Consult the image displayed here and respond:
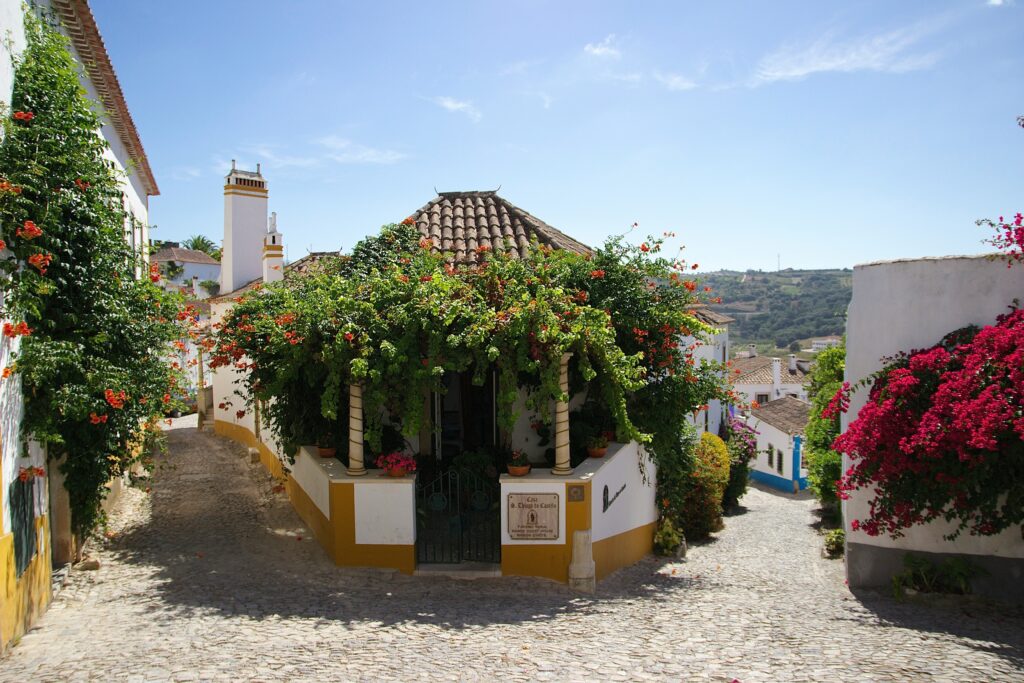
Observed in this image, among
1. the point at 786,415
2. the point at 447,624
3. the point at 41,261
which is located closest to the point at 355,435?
the point at 447,624

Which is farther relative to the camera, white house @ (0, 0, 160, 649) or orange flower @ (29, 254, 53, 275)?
orange flower @ (29, 254, 53, 275)

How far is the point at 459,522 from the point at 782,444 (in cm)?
2518

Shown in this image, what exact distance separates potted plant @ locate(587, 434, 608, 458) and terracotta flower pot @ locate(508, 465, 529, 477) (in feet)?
4.78

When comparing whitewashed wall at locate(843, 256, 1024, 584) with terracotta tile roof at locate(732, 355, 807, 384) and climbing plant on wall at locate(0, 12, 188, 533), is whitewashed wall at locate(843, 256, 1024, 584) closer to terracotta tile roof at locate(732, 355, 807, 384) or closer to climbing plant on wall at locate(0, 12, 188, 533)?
climbing plant on wall at locate(0, 12, 188, 533)

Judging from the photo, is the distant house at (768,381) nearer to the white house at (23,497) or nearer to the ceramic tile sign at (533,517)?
the ceramic tile sign at (533,517)

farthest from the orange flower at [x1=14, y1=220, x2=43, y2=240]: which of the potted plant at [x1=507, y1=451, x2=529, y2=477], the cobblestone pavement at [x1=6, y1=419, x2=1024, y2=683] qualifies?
the potted plant at [x1=507, y1=451, x2=529, y2=477]

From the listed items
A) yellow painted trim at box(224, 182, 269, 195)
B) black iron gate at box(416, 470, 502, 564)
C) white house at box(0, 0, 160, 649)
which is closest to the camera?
white house at box(0, 0, 160, 649)

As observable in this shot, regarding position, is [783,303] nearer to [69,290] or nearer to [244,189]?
[244,189]

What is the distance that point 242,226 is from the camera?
2006 centimetres

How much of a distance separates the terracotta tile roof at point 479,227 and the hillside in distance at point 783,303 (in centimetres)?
8959

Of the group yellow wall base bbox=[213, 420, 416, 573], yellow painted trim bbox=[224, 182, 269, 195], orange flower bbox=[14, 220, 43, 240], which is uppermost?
yellow painted trim bbox=[224, 182, 269, 195]

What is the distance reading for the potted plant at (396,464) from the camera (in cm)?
922

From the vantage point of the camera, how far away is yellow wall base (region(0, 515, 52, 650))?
6.27 metres

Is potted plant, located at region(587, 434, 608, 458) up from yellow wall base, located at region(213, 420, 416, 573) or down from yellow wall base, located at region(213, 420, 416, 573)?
up
